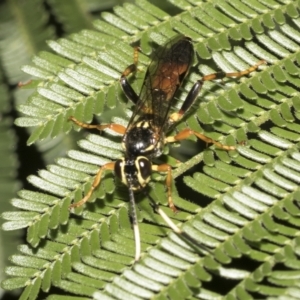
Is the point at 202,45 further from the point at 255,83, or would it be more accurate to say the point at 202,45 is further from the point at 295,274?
the point at 295,274

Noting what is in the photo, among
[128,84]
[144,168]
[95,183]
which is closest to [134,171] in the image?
[144,168]

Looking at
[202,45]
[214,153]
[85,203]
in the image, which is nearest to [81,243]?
[85,203]

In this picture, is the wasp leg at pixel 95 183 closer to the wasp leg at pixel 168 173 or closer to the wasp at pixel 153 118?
the wasp at pixel 153 118

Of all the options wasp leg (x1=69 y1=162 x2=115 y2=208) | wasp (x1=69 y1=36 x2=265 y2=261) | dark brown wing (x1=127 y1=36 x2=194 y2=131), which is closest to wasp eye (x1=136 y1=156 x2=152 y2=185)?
wasp (x1=69 y1=36 x2=265 y2=261)

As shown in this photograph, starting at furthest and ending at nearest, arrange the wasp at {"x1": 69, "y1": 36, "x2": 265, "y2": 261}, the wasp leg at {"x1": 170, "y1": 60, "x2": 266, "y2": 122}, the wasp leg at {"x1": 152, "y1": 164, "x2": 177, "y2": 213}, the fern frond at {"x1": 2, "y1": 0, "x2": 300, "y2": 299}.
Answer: the wasp leg at {"x1": 170, "y1": 60, "x2": 266, "y2": 122} < the wasp at {"x1": 69, "y1": 36, "x2": 265, "y2": 261} < the wasp leg at {"x1": 152, "y1": 164, "x2": 177, "y2": 213} < the fern frond at {"x1": 2, "y1": 0, "x2": 300, "y2": 299}

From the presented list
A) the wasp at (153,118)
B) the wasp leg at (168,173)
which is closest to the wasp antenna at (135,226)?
the wasp at (153,118)

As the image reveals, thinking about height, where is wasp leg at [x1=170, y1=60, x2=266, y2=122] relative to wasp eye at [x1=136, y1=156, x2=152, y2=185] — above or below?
above

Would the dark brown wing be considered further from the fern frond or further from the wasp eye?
the wasp eye

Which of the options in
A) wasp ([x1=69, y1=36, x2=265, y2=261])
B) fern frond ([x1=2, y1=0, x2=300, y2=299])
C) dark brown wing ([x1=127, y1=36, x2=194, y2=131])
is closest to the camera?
fern frond ([x1=2, y1=0, x2=300, y2=299])
